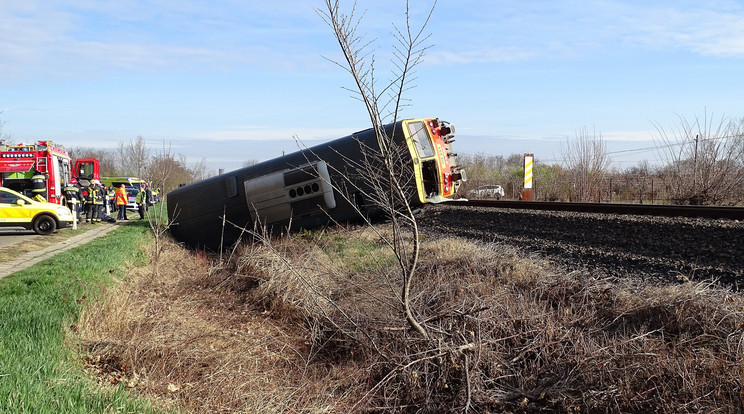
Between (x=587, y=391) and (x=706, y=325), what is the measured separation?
142cm

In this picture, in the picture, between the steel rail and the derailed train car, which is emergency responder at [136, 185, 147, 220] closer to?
the derailed train car

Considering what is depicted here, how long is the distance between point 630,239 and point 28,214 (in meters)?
15.6

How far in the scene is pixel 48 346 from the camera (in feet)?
15.7

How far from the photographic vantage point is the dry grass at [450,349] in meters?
4.82

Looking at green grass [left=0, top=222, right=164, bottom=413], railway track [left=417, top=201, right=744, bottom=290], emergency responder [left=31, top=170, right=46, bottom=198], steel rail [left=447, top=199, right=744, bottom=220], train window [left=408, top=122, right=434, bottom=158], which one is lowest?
green grass [left=0, top=222, right=164, bottom=413]

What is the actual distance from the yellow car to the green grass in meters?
8.50

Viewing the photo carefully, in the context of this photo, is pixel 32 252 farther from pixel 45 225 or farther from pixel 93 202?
pixel 93 202

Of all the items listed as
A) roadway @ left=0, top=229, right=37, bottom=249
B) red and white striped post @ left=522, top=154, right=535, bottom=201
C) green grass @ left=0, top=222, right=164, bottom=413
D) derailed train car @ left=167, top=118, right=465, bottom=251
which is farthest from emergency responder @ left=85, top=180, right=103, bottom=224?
red and white striped post @ left=522, top=154, right=535, bottom=201

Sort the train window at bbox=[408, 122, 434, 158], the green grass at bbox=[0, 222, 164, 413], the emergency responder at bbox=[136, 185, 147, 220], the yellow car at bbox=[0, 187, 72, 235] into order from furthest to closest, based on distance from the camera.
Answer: the emergency responder at bbox=[136, 185, 147, 220] → the yellow car at bbox=[0, 187, 72, 235] → the train window at bbox=[408, 122, 434, 158] → the green grass at bbox=[0, 222, 164, 413]

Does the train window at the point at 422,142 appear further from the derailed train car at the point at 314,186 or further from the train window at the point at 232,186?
the train window at the point at 232,186

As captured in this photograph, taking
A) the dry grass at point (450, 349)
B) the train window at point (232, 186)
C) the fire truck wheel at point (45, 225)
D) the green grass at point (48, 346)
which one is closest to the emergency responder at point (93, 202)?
the fire truck wheel at point (45, 225)

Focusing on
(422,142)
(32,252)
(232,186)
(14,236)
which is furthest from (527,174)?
(14,236)

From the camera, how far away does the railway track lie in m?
7.35

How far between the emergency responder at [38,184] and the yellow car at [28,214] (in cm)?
258
